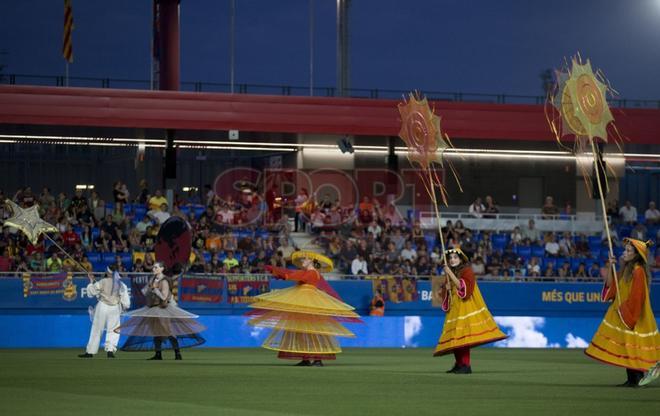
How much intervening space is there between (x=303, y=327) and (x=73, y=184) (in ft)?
92.2

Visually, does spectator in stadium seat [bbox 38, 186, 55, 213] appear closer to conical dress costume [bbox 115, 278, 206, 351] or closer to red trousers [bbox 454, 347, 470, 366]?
conical dress costume [bbox 115, 278, 206, 351]

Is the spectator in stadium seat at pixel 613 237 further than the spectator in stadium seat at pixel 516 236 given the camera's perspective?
Yes

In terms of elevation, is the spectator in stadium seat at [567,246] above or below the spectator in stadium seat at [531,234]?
below

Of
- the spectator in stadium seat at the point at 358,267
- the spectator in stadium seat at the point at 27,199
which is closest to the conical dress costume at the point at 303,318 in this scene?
the spectator in stadium seat at the point at 358,267

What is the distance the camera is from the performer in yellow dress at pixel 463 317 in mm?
18062

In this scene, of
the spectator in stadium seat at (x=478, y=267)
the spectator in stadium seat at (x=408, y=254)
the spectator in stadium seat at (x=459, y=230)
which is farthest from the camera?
the spectator in stadium seat at (x=459, y=230)

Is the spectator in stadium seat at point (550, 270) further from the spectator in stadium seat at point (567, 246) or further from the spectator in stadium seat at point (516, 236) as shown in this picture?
the spectator in stadium seat at point (516, 236)

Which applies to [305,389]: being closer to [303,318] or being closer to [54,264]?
[303,318]

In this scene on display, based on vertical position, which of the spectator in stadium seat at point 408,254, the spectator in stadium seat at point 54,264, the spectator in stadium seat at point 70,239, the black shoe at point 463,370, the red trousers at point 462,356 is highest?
the spectator in stadium seat at point 70,239

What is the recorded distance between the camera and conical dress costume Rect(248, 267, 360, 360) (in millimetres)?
20016

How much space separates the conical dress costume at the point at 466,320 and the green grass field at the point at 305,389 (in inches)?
21.1

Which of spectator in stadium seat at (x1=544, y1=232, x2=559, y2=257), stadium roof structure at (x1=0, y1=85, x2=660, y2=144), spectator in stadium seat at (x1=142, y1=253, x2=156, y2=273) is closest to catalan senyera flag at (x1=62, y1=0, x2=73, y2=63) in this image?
stadium roof structure at (x1=0, y1=85, x2=660, y2=144)

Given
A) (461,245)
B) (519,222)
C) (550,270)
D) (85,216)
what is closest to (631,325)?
(461,245)

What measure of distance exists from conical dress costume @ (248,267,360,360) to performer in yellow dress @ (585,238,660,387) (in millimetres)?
5062
